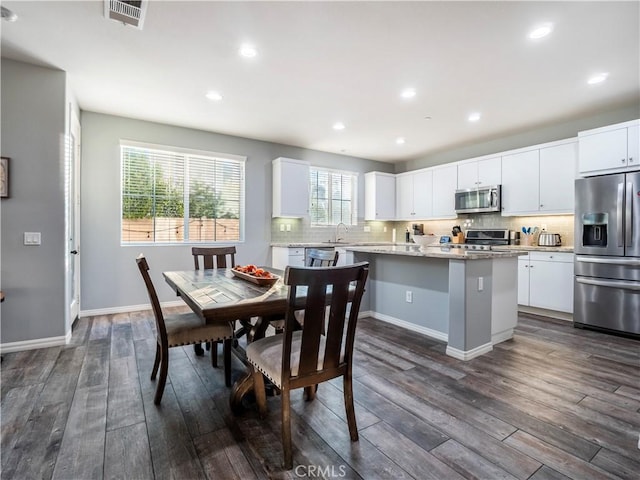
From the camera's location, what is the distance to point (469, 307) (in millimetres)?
2854

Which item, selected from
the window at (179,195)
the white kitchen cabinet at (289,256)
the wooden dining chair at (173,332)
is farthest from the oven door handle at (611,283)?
the window at (179,195)

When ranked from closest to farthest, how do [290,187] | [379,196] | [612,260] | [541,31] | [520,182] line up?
[541,31] → [612,260] → [520,182] → [290,187] → [379,196]

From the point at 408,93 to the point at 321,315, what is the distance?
300 centimetres

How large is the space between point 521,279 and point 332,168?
3697mm

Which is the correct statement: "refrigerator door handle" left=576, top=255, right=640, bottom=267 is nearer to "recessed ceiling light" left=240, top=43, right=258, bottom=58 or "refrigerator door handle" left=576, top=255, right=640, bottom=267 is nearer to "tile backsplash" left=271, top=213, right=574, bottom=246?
"tile backsplash" left=271, top=213, right=574, bottom=246

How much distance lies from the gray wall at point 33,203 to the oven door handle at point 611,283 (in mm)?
5641

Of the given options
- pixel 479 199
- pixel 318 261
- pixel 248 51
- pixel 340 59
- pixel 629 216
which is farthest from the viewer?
pixel 479 199

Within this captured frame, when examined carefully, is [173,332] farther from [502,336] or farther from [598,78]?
[598,78]

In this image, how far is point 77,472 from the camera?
58.6 inches

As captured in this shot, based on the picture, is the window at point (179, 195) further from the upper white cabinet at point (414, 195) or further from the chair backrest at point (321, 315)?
the chair backrest at point (321, 315)

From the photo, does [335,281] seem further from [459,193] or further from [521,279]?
[459,193]

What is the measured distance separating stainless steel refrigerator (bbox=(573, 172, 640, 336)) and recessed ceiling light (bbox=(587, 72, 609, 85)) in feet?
3.42

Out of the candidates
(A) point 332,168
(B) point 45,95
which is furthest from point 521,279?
(B) point 45,95

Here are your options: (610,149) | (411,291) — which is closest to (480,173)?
(610,149)
